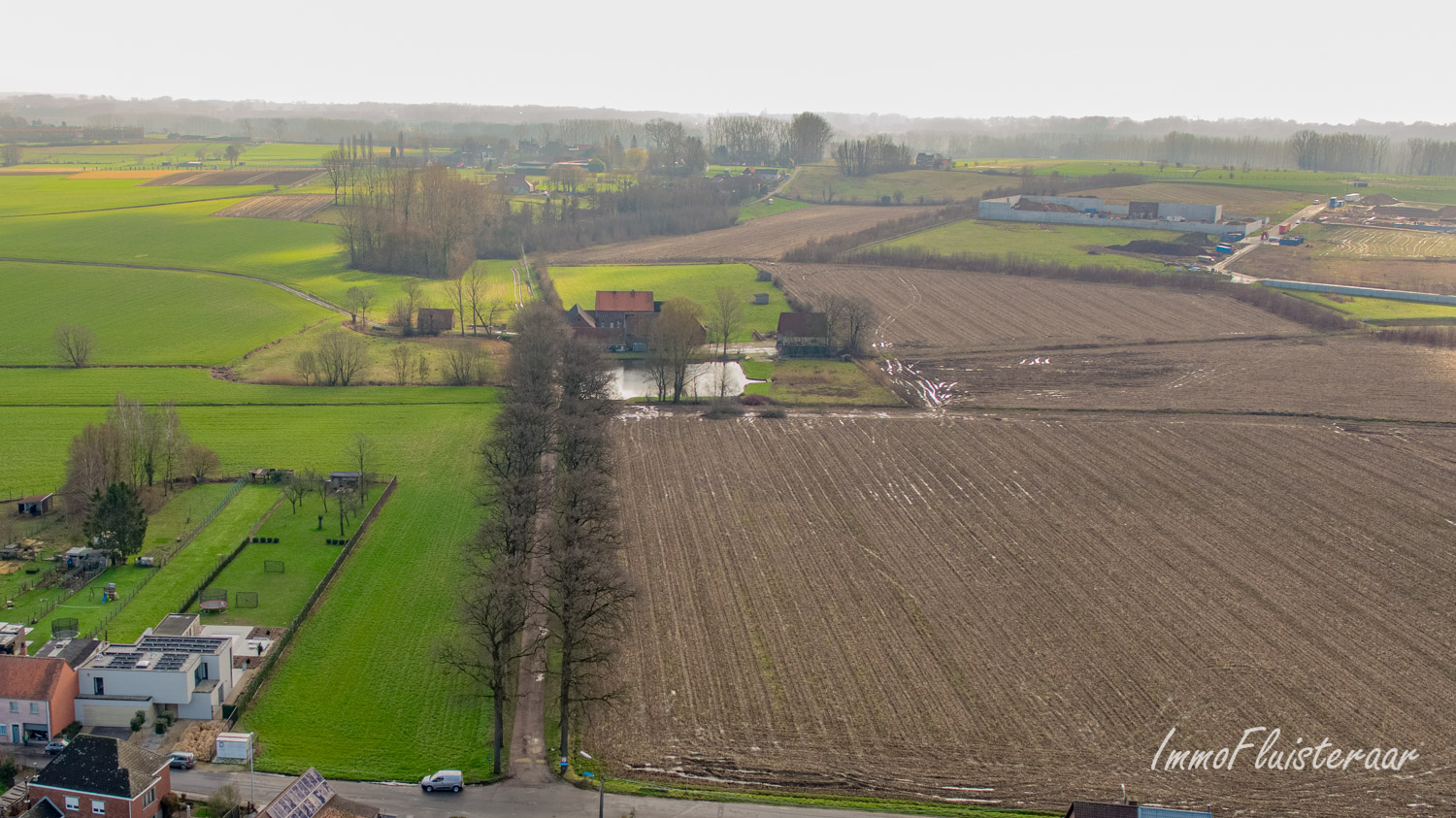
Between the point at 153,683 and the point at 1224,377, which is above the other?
the point at 1224,377

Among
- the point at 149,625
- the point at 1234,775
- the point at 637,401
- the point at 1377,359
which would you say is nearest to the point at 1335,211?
the point at 1377,359

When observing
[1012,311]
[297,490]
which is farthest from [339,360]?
[1012,311]

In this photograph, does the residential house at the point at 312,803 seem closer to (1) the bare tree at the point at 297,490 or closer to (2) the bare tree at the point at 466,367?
(1) the bare tree at the point at 297,490

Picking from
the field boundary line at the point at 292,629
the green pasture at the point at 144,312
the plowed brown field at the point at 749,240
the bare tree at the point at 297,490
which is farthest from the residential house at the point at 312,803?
the plowed brown field at the point at 749,240

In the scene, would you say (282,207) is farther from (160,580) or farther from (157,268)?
(160,580)

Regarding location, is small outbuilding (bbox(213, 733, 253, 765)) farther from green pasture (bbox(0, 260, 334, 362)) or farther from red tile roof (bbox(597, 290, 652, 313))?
red tile roof (bbox(597, 290, 652, 313))

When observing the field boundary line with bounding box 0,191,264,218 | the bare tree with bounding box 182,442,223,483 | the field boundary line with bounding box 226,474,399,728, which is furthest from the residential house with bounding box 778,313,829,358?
the field boundary line with bounding box 0,191,264,218
